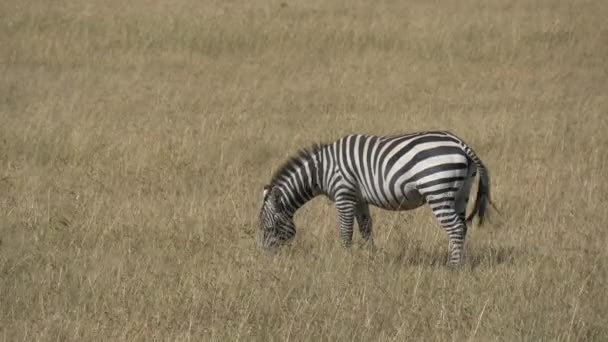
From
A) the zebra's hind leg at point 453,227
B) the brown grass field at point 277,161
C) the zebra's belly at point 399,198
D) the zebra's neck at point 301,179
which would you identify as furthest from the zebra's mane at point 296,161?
the zebra's hind leg at point 453,227

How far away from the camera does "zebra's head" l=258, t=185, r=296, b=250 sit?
24.7ft

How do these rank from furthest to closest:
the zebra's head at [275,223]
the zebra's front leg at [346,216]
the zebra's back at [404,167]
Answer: the zebra's head at [275,223] → the zebra's front leg at [346,216] → the zebra's back at [404,167]

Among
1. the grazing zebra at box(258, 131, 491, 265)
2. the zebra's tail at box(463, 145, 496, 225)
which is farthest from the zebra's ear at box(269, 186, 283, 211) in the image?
the zebra's tail at box(463, 145, 496, 225)

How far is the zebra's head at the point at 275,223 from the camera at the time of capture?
7531 millimetres

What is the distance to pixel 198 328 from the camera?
5.37m

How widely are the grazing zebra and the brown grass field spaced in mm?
274

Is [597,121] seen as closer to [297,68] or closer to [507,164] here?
[507,164]

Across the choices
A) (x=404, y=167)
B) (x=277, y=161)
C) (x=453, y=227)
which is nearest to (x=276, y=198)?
(x=404, y=167)

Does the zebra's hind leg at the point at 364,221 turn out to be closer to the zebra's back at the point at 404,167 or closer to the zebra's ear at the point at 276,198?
the zebra's back at the point at 404,167

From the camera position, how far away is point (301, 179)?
24.9 feet

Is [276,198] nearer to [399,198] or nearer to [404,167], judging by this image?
[399,198]

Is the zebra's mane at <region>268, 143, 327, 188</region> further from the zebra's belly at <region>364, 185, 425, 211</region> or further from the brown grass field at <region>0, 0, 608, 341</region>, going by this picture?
the zebra's belly at <region>364, 185, 425, 211</region>

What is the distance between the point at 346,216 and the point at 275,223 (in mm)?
624

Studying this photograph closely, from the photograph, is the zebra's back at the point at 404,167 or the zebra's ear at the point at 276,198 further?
the zebra's ear at the point at 276,198
